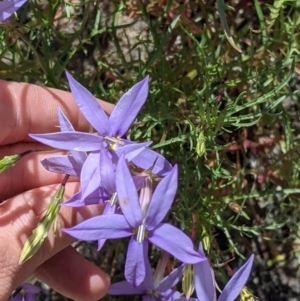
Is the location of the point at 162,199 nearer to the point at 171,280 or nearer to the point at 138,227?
the point at 138,227

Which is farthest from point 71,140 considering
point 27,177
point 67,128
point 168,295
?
point 168,295

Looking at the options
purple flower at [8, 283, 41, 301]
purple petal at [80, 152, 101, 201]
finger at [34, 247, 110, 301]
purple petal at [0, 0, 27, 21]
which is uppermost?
purple petal at [0, 0, 27, 21]

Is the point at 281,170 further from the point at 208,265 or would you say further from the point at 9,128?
the point at 9,128

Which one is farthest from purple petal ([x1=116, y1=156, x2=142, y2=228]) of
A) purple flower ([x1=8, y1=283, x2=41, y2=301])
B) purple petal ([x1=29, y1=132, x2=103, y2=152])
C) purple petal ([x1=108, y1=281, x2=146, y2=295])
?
purple flower ([x1=8, y1=283, x2=41, y2=301])

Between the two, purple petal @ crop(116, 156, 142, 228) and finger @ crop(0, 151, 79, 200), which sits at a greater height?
purple petal @ crop(116, 156, 142, 228)

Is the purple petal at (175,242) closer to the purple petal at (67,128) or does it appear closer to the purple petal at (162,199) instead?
the purple petal at (162,199)

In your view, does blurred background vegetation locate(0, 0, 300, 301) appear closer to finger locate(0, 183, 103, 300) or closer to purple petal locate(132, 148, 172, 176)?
purple petal locate(132, 148, 172, 176)

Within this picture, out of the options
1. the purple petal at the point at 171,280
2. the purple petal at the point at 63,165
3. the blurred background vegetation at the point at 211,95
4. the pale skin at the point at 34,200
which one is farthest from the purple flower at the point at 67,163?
the purple petal at the point at 171,280
